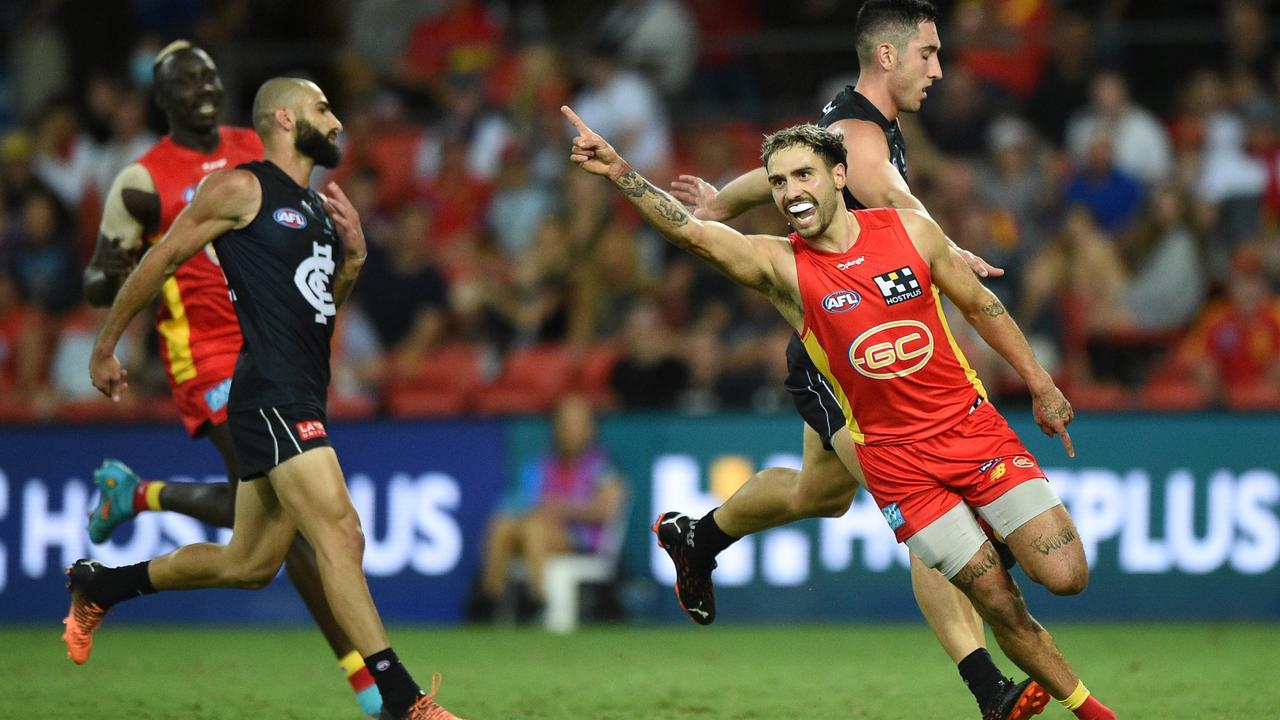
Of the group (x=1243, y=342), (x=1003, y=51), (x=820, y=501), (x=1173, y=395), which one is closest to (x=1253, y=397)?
(x=1173, y=395)

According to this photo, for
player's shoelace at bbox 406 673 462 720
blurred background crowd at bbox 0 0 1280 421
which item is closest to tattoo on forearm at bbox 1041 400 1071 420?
player's shoelace at bbox 406 673 462 720

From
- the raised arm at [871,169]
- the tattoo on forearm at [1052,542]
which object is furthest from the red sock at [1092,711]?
the raised arm at [871,169]

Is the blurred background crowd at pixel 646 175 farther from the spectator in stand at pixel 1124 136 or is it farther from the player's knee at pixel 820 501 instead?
the player's knee at pixel 820 501

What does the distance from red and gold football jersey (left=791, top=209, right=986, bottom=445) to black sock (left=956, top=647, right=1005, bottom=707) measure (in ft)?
3.07

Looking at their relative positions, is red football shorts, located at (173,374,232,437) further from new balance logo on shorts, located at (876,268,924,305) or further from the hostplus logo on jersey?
new balance logo on shorts, located at (876,268,924,305)

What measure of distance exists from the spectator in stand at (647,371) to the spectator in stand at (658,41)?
12.0ft

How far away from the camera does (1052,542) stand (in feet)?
22.6

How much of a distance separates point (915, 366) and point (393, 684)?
2436 mm

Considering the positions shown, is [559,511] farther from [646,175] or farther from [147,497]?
[147,497]

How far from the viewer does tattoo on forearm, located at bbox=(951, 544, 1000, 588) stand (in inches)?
273

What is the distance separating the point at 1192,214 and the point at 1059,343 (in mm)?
1768

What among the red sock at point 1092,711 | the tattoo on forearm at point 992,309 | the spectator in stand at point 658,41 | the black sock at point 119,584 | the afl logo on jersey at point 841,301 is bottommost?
the red sock at point 1092,711

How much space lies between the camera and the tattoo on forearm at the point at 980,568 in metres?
6.95

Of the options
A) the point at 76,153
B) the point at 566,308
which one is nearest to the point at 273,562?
the point at 566,308
